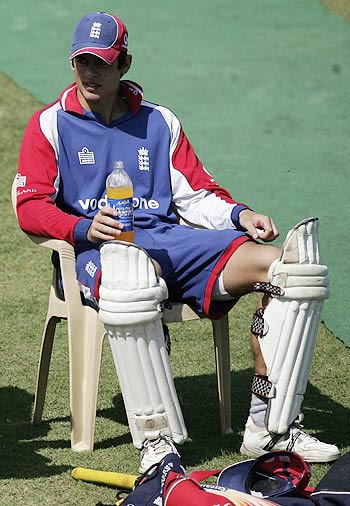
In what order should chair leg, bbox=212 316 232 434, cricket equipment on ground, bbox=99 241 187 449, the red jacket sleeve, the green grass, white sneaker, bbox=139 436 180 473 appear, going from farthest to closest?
chair leg, bbox=212 316 232 434 → the red jacket sleeve → the green grass → white sneaker, bbox=139 436 180 473 → cricket equipment on ground, bbox=99 241 187 449

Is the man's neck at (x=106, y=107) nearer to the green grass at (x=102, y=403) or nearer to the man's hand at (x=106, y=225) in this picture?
the man's hand at (x=106, y=225)

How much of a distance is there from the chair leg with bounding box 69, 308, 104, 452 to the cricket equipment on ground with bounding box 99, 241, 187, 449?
0.32m

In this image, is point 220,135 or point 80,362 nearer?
point 80,362

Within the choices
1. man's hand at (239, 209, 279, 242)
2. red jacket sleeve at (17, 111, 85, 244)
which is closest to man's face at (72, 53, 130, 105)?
red jacket sleeve at (17, 111, 85, 244)

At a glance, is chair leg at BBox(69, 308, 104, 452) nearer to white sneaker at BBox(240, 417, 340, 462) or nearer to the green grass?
the green grass

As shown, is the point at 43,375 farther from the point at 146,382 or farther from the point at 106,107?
the point at 106,107

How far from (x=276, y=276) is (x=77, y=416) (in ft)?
3.25

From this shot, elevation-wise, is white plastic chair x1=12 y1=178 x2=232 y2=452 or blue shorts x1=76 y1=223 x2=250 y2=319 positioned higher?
blue shorts x1=76 y1=223 x2=250 y2=319

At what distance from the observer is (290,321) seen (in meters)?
3.97

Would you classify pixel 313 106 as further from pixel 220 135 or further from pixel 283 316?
pixel 283 316

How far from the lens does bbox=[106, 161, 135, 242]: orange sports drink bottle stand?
13.5ft

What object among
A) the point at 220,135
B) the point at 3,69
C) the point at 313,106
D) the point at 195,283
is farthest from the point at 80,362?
the point at 3,69

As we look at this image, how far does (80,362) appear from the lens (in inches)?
174

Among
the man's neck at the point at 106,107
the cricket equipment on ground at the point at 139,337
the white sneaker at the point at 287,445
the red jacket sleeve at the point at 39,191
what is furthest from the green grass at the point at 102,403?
the man's neck at the point at 106,107
